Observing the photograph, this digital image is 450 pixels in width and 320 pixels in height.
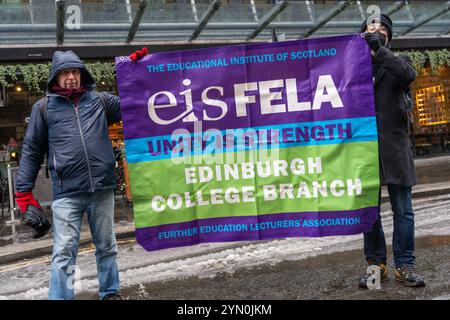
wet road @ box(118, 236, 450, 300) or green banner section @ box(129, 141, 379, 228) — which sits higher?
green banner section @ box(129, 141, 379, 228)

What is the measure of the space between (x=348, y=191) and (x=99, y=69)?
33.6 ft

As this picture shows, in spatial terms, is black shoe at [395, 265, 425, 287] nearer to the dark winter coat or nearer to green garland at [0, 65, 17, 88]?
the dark winter coat

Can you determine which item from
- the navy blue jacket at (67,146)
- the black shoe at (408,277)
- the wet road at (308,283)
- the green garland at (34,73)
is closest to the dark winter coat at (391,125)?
the black shoe at (408,277)

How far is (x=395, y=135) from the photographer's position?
4070mm

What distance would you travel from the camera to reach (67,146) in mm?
3760

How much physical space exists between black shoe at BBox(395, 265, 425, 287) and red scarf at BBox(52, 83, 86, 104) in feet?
9.67

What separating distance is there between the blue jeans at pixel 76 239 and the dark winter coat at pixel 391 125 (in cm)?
222

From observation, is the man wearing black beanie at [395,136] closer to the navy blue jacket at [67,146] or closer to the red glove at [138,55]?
the red glove at [138,55]

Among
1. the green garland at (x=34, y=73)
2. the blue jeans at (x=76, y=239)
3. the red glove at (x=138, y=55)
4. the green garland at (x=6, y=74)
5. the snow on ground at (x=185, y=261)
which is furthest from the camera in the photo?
the green garland at (x=34, y=73)

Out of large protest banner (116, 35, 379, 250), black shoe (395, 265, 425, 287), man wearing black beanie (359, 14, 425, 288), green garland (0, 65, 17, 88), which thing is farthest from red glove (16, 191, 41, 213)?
green garland (0, 65, 17, 88)

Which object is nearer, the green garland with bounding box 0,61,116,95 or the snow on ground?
the snow on ground

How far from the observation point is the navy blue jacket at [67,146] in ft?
12.3

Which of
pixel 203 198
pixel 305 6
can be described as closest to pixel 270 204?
pixel 203 198

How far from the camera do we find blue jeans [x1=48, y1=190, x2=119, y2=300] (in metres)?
3.69
